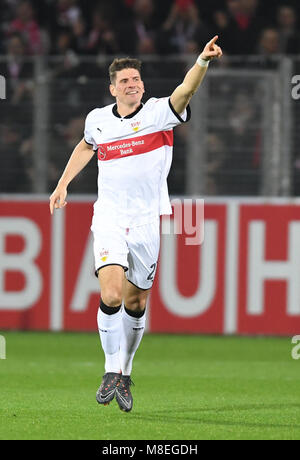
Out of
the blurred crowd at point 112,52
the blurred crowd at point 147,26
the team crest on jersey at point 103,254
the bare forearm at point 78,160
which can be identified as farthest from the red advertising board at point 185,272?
the team crest on jersey at point 103,254

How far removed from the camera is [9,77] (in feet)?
40.4

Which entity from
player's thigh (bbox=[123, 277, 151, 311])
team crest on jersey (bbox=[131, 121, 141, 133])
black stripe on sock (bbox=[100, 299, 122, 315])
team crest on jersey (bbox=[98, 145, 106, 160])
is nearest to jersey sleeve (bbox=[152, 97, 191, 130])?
team crest on jersey (bbox=[131, 121, 141, 133])

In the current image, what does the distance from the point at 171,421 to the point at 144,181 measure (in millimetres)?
1631

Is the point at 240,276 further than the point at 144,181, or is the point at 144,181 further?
the point at 240,276

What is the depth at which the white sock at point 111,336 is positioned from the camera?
7263 millimetres

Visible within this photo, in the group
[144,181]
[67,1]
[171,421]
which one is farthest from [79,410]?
[67,1]

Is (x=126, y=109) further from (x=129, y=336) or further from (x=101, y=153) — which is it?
(x=129, y=336)

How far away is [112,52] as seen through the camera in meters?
14.2

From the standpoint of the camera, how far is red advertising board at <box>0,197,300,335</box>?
1233cm

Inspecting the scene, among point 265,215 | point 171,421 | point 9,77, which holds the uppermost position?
point 9,77

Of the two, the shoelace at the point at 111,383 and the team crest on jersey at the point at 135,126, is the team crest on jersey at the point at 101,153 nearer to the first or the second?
the team crest on jersey at the point at 135,126

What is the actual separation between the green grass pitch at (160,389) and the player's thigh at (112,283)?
0.72 meters
